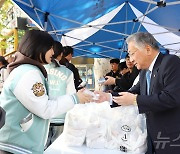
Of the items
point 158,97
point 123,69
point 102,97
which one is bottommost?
point 123,69

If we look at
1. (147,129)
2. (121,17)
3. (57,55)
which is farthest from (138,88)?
(121,17)

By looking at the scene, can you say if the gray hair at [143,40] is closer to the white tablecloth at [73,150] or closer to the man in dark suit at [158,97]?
the man in dark suit at [158,97]

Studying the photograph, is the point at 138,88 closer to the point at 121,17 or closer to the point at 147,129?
the point at 147,129

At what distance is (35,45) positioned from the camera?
1.69m

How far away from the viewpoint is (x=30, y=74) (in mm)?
1575

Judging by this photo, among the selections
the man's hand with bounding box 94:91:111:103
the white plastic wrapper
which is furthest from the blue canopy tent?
the white plastic wrapper

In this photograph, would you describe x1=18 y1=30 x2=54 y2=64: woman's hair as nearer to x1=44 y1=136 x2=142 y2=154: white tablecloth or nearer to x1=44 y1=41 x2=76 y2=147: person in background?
x1=44 y1=136 x2=142 y2=154: white tablecloth

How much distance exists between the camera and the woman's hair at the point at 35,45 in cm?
169

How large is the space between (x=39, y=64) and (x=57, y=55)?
4.92 feet

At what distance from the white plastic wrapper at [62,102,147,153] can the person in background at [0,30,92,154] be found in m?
0.28

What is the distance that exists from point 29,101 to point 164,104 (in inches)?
37.6

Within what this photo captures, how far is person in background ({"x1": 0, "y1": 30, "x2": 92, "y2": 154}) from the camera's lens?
5.15ft

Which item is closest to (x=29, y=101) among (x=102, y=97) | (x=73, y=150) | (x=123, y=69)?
(x=73, y=150)

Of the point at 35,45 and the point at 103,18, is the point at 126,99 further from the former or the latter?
the point at 103,18
